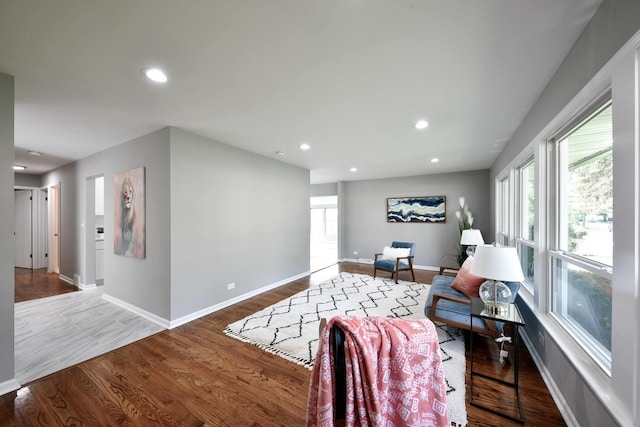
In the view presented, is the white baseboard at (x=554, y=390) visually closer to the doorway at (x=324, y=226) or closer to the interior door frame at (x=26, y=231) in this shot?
the doorway at (x=324, y=226)

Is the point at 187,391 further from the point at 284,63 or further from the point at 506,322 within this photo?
A: the point at 284,63

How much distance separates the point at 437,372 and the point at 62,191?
7.17 metres

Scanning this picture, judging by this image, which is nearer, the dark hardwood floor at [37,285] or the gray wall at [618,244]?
the gray wall at [618,244]

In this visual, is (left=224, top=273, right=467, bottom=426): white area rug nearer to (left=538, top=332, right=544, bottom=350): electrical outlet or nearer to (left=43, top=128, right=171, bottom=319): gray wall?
(left=538, top=332, right=544, bottom=350): electrical outlet

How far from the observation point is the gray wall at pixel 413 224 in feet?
Answer: 18.5

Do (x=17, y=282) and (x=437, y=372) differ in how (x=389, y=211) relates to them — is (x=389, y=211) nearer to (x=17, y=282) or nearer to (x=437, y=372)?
(x=437, y=372)

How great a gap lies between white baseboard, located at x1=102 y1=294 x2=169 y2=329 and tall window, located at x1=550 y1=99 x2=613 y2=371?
393cm

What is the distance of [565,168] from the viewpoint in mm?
1920

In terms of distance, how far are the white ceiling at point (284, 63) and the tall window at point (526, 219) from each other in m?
0.61

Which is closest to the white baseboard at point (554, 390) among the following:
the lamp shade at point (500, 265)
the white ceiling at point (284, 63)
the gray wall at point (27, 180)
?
the lamp shade at point (500, 265)

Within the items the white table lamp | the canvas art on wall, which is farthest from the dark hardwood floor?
the white table lamp

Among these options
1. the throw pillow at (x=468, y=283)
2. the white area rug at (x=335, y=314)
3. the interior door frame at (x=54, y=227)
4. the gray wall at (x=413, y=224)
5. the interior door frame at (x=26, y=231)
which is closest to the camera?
the white area rug at (x=335, y=314)

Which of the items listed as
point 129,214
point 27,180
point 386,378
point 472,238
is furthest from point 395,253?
point 27,180

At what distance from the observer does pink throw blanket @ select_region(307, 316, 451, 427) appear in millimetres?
1072
